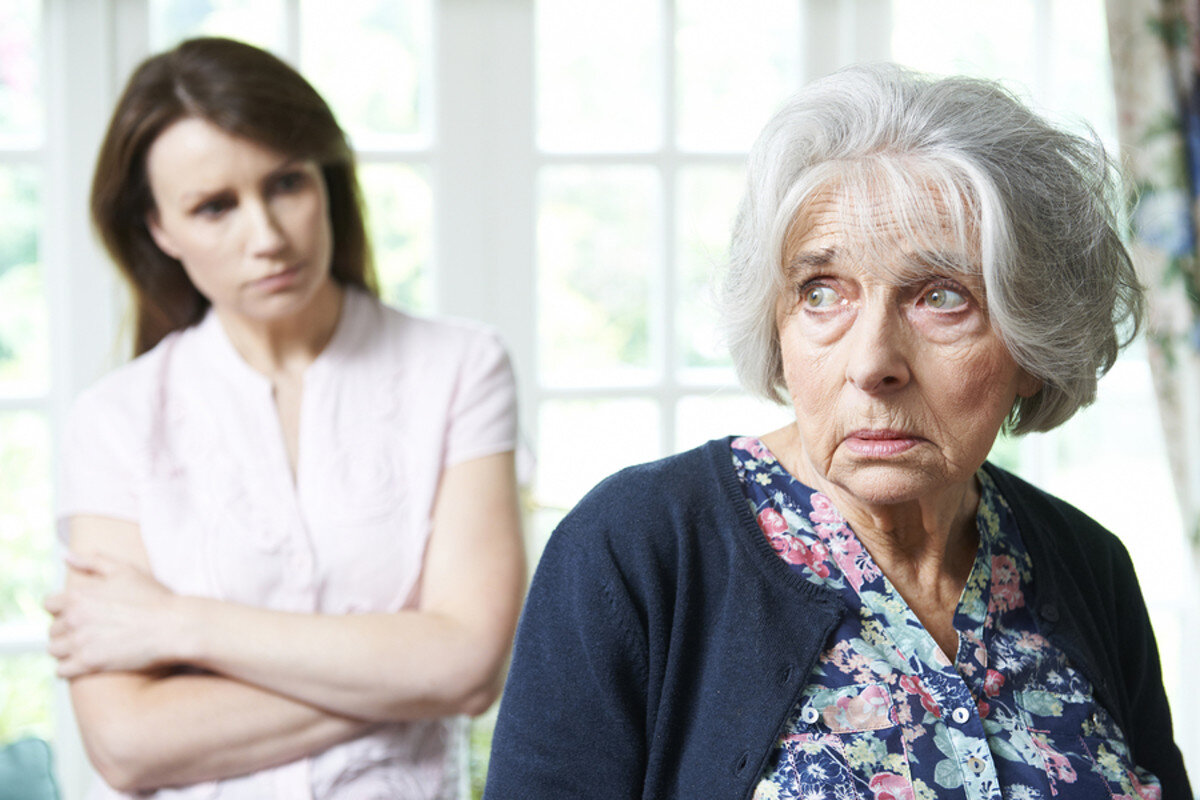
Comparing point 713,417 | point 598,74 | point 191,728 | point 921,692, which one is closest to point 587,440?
point 713,417

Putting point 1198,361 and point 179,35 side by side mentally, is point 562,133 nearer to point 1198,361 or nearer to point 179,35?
point 179,35

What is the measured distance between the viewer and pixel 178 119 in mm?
1640

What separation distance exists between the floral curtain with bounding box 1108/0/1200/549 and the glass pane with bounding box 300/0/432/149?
1694 mm

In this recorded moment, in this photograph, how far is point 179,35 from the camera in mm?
2773

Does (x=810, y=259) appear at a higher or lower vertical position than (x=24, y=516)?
higher

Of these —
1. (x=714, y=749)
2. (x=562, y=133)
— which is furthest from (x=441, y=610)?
(x=562, y=133)

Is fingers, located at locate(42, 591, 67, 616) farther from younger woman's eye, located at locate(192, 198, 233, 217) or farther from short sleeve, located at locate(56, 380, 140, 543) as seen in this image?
younger woman's eye, located at locate(192, 198, 233, 217)

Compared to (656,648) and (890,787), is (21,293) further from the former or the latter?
(890,787)

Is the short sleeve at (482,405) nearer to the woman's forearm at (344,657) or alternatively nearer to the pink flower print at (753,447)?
the woman's forearm at (344,657)

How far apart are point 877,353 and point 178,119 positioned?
1086 millimetres

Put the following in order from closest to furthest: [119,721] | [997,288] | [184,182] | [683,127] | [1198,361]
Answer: [997,288]
[119,721]
[184,182]
[1198,361]
[683,127]

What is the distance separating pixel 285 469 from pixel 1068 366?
1085 mm

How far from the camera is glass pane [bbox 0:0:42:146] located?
8.79ft

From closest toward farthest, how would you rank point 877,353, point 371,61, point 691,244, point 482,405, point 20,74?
point 877,353 → point 482,405 → point 20,74 → point 371,61 → point 691,244
